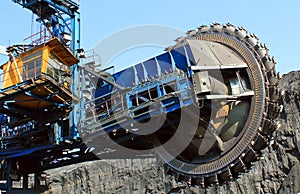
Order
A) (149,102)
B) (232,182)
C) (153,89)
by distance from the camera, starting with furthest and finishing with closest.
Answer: (232,182)
(153,89)
(149,102)

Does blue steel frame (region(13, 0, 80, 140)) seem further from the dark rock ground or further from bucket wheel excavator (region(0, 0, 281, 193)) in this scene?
the dark rock ground

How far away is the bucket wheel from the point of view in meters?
9.10

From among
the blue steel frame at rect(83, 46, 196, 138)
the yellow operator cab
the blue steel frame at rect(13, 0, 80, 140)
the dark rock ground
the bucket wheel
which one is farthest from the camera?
the dark rock ground

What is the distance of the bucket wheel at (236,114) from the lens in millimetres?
9102

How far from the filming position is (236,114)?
9.44 metres

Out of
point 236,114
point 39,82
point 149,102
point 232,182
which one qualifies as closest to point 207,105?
point 236,114

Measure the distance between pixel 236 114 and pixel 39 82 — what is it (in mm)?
4712

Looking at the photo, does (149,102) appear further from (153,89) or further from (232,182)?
(232,182)

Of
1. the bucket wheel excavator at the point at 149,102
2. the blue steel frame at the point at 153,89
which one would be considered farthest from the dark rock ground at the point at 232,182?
the blue steel frame at the point at 153,89

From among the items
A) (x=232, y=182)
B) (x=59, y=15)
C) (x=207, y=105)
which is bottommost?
(x=232, y=182)

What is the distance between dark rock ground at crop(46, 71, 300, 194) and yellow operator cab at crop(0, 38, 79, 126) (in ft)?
78.0

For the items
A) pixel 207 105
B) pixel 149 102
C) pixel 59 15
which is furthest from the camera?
pixel 59 15

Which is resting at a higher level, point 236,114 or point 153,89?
point 153,89

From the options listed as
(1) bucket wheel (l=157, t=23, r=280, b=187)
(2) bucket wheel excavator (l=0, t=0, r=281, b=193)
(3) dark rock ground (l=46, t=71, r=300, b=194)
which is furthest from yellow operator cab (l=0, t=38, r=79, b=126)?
(3) dark rock ground (l=46, t=71, r=300, b=194)
